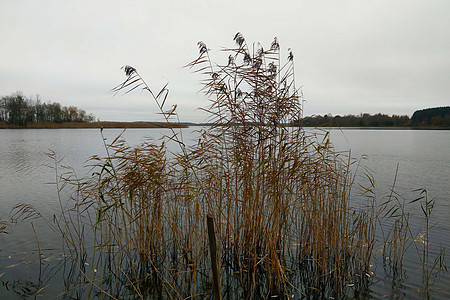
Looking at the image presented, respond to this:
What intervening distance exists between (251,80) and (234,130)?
900 mm

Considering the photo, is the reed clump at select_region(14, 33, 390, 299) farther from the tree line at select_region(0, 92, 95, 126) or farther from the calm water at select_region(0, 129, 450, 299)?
the tree line at select_region(0, 92, 95, 126)

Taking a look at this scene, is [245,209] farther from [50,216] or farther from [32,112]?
[32,112]

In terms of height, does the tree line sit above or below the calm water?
above

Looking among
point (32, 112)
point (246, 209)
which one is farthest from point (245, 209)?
point (32, 112)

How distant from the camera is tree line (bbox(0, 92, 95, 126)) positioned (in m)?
67.6

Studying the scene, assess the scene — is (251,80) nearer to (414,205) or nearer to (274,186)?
(274,186)

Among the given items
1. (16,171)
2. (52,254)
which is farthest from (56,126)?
(52,254)

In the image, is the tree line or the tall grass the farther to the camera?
the tree line

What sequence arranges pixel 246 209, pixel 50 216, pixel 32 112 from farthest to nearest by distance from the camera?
pixel 32 112, pixel 50 216, pixel 246 209

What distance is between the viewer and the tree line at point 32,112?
222 ft

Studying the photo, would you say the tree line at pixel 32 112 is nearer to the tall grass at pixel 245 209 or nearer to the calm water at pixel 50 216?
the calm water at pixel 50 216

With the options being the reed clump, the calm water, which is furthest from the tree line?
the reed clump

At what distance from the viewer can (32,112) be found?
7162 cm

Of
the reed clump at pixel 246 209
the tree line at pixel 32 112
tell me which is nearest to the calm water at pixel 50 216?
the reed clump at pixel 246 209
